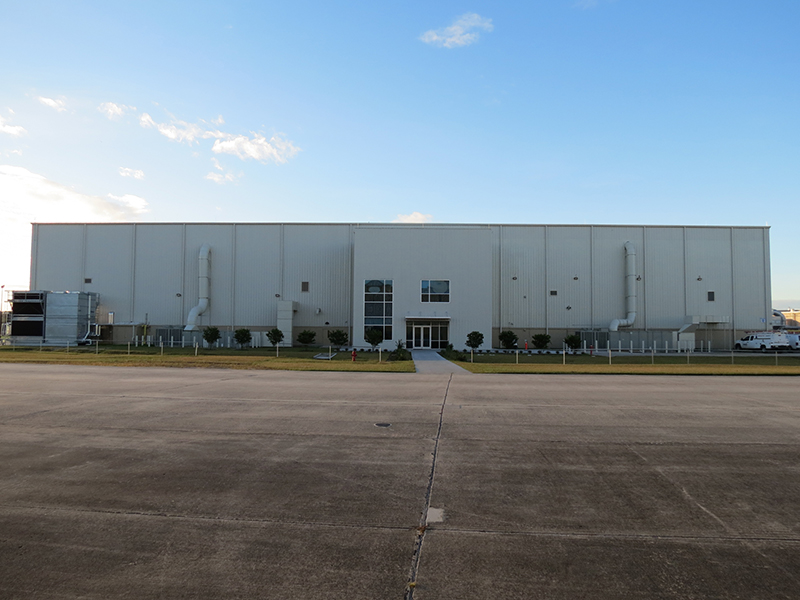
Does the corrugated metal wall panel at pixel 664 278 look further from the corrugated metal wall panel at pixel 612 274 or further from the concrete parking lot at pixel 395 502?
the concrete parking lot at pixel 395 502

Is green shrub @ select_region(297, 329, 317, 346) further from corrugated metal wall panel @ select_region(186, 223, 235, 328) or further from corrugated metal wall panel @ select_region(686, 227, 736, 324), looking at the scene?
corrugated metal wall panel @ select_region(686, 227, 736, 324)

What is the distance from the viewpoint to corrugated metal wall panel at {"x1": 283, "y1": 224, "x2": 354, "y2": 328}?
158ft

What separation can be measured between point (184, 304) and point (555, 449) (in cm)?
4797

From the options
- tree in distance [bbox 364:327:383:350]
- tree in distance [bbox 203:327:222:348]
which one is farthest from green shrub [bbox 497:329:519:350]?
tree in distance [bbox 203:327:222:348]

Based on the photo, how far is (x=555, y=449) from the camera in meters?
8.09

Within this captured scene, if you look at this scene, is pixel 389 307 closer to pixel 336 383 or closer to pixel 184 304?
pixel 184 304

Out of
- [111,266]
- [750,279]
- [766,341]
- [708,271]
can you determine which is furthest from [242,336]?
[750,279]

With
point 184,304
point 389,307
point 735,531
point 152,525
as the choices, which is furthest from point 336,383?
point 184,304

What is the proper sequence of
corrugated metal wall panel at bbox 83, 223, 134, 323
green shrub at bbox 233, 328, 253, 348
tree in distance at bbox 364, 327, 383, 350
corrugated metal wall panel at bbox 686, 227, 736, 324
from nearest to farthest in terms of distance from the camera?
tree in distance at bbox 364, 327, 383, 350
green shrub at bbox 233, 328, 253, 348
corrugated metal wall panel at bbox 686, 227, 736, 324
corrugated metal wall panel at bbox 83, 223, 134, 323

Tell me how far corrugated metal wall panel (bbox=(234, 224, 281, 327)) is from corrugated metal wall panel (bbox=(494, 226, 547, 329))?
2295cm

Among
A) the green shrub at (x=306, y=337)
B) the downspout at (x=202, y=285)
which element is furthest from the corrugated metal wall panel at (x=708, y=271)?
the downspout at (x=202, y=285)

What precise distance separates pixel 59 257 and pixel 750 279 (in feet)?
241

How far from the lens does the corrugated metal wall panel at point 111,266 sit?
4978 centimetres

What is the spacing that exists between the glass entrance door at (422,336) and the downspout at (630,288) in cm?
1823
